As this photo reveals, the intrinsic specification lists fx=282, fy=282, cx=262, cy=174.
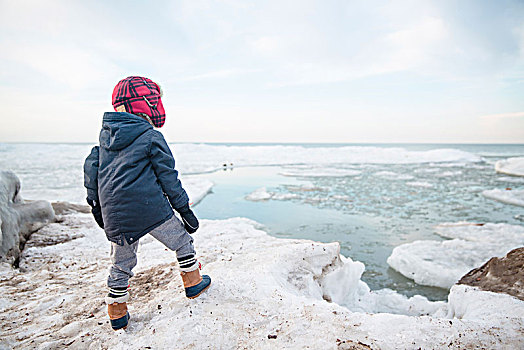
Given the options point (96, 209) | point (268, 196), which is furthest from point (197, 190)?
point (96, 209)

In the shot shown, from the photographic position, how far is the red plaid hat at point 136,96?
1.93 metres

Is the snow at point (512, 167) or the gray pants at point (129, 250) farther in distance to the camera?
the snow at point (512, 167)

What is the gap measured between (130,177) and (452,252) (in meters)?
5.64

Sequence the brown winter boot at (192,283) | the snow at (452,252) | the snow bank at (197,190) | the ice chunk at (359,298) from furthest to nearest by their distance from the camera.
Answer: the snow bank at (197,190), the snow at (452,252), the ice chunk at (359,298), the brown winter boot at (192,283)

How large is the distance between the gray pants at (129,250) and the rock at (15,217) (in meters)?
2.43

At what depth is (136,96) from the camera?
194 cm

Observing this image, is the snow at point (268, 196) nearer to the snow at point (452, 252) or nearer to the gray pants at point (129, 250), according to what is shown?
the snow at point (452, 252)

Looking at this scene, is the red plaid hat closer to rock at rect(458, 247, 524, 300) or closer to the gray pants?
the gray pants

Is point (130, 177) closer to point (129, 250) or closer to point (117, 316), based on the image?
point (129, 250)

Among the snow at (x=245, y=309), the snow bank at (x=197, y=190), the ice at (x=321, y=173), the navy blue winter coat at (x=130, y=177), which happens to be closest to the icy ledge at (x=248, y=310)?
the snow at (x=245, y=309)

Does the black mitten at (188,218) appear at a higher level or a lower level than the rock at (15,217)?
higher

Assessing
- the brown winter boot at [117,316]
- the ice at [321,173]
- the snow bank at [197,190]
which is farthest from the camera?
the ice at [321,173]

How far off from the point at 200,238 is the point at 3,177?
302 centimetres

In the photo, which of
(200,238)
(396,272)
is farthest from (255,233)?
(396,272)
